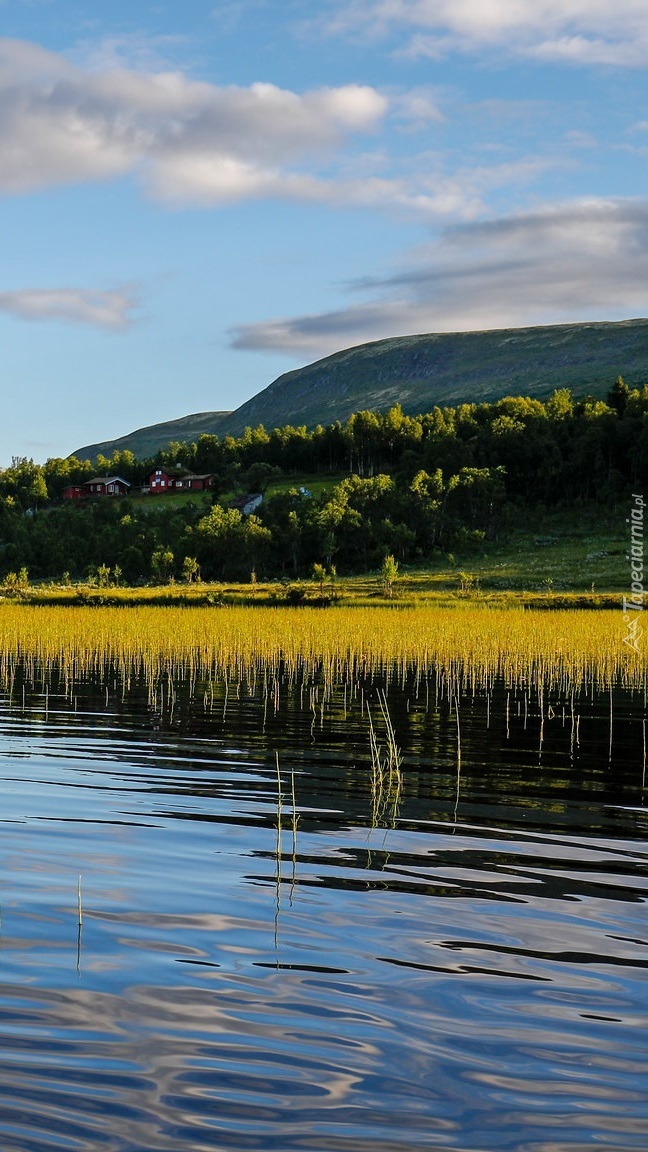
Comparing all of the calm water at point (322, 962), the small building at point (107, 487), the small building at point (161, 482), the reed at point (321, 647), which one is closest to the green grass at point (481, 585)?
the reed at point (321, 647)

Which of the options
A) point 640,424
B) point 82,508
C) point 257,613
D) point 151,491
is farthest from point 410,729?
point 151,491

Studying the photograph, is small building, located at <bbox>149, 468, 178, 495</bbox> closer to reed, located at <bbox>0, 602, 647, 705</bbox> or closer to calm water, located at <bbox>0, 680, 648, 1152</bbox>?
reed, located at <bbox>0, 602, 647, 705</bbox>

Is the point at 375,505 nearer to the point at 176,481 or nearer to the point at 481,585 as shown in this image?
the point at 481,585

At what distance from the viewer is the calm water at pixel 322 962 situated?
5789 mm

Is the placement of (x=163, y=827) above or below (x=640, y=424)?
below

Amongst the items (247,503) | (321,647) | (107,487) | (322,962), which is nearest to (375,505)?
(247,503)

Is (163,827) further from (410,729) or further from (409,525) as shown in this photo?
(409,525)

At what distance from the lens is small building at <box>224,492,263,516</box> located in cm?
15386

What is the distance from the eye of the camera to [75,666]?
3369 cm

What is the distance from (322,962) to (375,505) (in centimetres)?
12125

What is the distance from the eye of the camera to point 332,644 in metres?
42.0

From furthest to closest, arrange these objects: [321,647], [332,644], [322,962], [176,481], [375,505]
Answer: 1. [176,481]
2. [375,505]
3. [332,644]
4. [321,647]
5. [322,962]

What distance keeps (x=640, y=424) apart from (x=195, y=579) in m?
59.1

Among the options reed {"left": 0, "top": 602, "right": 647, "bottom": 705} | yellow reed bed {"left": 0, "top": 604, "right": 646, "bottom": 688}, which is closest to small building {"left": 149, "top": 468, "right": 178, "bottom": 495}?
yellow reed bed {"left": 0, "top": 604, "right": 646, "bottom": 688}
